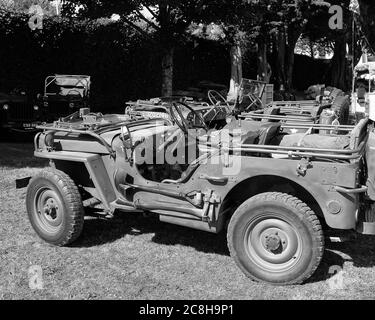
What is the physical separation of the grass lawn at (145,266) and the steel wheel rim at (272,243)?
192 millimetres

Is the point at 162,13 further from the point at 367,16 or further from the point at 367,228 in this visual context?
the point at 367,16

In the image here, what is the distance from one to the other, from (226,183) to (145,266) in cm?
107

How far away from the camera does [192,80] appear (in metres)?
19.7

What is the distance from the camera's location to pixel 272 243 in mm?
3914

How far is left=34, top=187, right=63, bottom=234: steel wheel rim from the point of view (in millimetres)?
4789

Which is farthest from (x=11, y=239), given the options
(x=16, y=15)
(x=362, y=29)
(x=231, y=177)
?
(x=362, y=29)

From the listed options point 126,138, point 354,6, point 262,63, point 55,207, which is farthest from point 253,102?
point 354,6

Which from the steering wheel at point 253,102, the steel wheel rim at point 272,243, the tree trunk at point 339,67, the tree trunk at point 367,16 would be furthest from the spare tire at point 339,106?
the tree trunk at point 339,67

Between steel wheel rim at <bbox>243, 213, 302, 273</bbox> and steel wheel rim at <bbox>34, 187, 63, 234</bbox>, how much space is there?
190 centimetres

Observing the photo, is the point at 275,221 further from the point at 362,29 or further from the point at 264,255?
the point at 362,29

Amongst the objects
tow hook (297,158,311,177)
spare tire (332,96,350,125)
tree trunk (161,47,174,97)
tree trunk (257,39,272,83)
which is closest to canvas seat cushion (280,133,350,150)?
tow hook (297,158,311,177)

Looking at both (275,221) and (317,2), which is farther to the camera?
(317,2)

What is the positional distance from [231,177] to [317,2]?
50.1 ft

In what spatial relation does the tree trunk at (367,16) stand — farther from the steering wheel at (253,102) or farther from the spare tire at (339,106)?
the steering wheel at (253,102)
